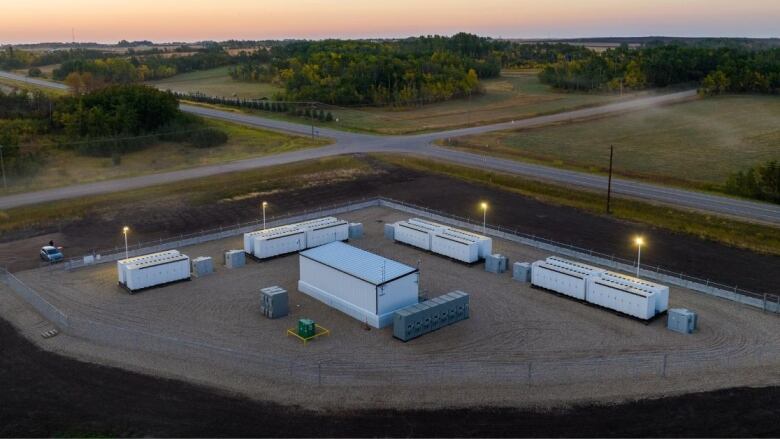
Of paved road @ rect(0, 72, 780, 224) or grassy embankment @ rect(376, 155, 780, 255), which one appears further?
paved road @ rect(0, 72, 780, 224)

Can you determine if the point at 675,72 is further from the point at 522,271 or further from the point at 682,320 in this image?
the point at 682,320

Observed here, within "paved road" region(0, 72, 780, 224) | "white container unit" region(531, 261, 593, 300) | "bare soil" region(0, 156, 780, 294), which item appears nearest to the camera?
"white container unit" region(531, 261, 593, 300)

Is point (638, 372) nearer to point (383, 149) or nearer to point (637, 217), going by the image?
point (637, 217)

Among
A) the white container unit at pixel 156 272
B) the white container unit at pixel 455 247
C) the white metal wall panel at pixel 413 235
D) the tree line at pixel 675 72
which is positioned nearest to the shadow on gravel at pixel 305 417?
the white container unit at pixel 156 272

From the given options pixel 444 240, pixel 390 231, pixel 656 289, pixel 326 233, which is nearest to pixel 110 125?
pixel 326 233

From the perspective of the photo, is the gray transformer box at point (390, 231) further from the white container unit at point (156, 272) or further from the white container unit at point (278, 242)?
the white container unit at point (156, 272)

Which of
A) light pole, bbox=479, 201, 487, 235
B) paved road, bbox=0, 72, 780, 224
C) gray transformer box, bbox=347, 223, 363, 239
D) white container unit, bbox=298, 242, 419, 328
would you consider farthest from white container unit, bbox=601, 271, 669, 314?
paved road, bbox=0, 72, 780, 224

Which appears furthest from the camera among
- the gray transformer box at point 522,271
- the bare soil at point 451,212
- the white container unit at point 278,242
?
the white container unit at point 278,242

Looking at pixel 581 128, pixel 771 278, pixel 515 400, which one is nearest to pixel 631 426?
pixel 515 400

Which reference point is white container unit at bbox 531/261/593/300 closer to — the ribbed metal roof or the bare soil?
the bare soil
